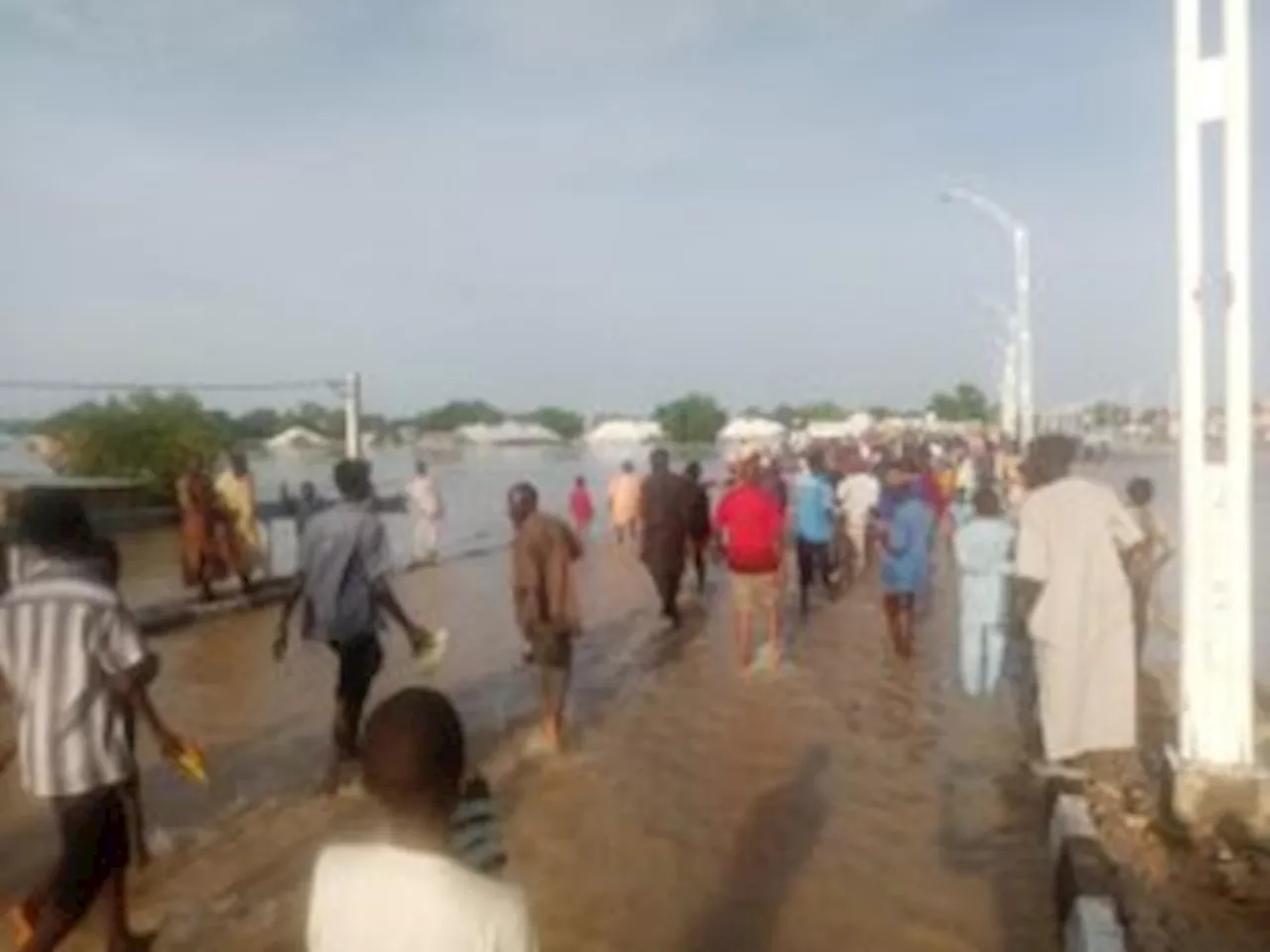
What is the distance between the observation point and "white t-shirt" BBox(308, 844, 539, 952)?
2.93m

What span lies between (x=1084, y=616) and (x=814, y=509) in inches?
378

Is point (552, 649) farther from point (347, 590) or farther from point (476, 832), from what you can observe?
point (476, 832)

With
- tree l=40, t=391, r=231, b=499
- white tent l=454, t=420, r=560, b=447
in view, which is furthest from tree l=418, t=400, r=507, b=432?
tree l=40, t=391, r=231, b=499

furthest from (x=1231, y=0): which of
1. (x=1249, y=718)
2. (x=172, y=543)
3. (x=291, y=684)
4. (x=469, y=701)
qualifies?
(x=172, y=543)

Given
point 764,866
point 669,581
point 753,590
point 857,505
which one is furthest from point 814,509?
point 764,866

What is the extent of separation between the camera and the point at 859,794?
9234 millimetres

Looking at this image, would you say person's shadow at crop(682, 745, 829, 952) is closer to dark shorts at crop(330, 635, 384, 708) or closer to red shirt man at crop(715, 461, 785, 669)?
dark shorts at crop(330, 635, 384, 708)

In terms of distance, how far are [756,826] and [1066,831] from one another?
1.81 meters

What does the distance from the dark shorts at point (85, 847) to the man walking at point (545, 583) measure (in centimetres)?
457

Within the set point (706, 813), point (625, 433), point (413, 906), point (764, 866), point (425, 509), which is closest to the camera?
point (413, 906)

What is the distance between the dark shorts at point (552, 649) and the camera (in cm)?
1033

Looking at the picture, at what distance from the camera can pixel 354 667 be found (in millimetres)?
9266

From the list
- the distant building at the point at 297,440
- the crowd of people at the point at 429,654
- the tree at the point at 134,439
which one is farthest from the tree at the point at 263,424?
the crowd of people at the point at 429,654

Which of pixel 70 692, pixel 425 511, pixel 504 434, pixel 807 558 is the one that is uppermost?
pixel 504 434
